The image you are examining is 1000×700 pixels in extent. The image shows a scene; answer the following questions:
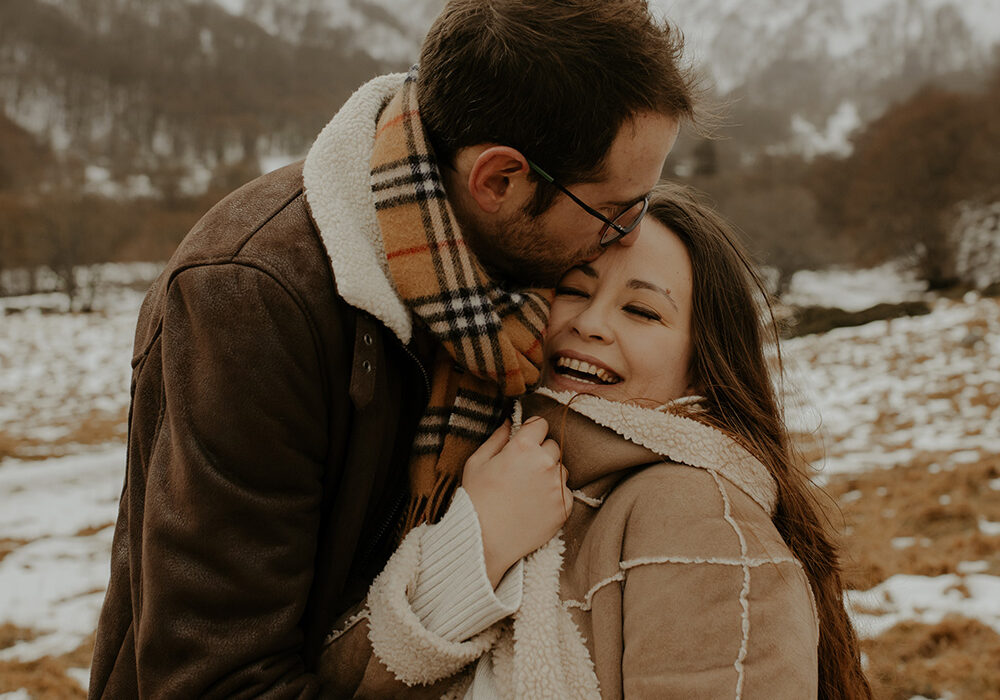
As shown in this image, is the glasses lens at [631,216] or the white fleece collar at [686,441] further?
the glasses lens at [631,216]

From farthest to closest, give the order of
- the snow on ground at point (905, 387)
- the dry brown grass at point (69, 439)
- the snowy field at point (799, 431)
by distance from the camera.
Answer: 1. the dry brown grass at point (69, 439)
2. the snow on ground at point (905, 387)
3. the snowy field at point (799, 431)

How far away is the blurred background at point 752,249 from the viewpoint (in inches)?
172

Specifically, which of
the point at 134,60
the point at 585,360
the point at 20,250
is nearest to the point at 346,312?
the point at 585,360

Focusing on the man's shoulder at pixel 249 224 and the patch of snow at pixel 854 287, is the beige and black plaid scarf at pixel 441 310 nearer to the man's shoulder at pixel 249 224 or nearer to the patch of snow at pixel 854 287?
the man's shoulder at pixel 249 224

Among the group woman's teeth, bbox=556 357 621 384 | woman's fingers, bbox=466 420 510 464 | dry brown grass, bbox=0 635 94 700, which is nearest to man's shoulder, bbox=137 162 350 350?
woman's fingers, bbox=466 420 510 464

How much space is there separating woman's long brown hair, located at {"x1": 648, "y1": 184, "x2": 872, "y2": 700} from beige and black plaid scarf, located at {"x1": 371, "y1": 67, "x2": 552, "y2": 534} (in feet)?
1.89

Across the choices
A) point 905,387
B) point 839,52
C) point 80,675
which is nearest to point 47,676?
point 80,675

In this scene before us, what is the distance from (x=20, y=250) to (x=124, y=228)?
14.3ft

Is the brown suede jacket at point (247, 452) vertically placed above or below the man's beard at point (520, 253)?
below

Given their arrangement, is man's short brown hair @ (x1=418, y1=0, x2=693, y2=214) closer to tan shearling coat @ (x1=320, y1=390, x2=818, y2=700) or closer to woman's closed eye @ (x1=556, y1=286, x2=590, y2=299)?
woman's closed eye @ (x1=556, y1=286, x2=590, y2=299)

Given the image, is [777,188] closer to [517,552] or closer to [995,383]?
[995,383]

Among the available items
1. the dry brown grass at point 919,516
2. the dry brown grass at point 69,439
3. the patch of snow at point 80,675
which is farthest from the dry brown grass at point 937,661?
the dry brown grass at point 69,439

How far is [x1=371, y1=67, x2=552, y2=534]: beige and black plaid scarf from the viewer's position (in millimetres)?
1535

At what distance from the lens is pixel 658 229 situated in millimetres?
2135
